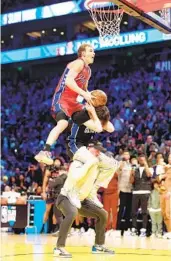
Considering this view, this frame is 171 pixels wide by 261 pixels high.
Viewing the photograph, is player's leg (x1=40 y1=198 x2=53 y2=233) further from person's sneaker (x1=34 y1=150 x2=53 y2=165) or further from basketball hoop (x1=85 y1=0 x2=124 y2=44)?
person's sneaker (x1=34 y1=150 x2=53 y2=165)

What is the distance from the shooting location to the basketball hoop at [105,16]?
361 inches

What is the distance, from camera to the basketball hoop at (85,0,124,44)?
918 cm

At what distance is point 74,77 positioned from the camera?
651 cm

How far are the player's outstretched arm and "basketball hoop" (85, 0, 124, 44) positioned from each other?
2.60m

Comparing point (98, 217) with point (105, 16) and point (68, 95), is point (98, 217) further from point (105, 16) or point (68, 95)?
point (105, 16)

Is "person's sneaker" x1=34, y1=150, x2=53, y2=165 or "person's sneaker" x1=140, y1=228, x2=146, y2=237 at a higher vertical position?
"person's sneaker" x1=34, y1=150, x2=53, y2=165

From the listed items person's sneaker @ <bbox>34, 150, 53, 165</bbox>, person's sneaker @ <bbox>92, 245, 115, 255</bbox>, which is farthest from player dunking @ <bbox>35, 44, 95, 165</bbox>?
person's sneaker @ <bbox>92, 245, 115, 255</bbox>

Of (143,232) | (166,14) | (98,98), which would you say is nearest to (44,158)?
(98,98)

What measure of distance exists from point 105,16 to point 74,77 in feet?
11.2

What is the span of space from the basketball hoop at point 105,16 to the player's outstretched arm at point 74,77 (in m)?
2.60

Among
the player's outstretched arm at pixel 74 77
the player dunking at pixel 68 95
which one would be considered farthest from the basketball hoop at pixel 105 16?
the player's outstretched arm at pixel 74 77

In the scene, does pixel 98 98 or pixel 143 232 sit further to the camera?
pixel 143 232

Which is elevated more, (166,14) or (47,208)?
(166,14)

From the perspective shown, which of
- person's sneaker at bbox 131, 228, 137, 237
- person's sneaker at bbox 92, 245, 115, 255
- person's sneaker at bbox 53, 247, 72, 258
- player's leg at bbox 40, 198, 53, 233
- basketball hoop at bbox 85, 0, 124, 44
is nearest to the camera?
person's sneaker at bbox 53, 247, 72, 258
